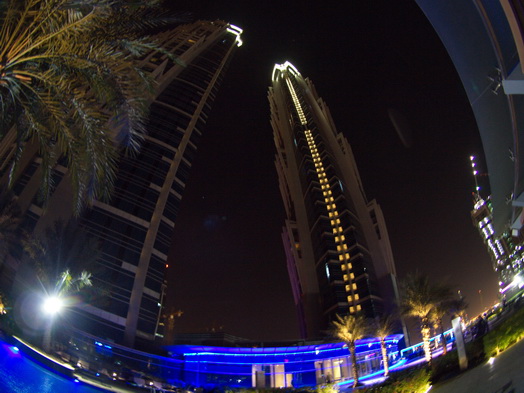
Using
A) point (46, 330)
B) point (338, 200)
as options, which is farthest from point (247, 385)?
point (338, 200)

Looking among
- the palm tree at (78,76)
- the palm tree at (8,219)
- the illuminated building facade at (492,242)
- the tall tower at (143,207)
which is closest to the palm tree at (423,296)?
the tall tower at (143,207)

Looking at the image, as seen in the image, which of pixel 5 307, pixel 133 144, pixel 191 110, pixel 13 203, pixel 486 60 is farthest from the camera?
pixel 191 110

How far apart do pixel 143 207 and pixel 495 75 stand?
42291 mm

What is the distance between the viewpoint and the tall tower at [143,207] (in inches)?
1528

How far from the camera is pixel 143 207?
1874 inches

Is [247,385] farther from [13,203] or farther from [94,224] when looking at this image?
[13,203]

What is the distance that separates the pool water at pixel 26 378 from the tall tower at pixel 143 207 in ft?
44.1

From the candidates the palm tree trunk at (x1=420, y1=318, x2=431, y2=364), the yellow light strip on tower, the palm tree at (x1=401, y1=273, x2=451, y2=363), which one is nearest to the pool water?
the palm tree trunk at (x1=420, y1=318, x2=431, y2=364)

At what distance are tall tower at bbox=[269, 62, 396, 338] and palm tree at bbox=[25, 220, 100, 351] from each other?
49709 mm

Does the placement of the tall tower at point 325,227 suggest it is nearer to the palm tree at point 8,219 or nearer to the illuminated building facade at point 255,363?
the illuminated building facade at point 255,363

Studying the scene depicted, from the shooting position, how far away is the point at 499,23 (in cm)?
1095

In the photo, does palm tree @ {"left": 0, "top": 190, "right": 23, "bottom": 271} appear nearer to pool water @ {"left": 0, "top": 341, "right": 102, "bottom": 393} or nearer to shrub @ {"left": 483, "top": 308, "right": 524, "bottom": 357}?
pool water @ {"left": 0, "top": 341, "right": 102, "bottom": 393}

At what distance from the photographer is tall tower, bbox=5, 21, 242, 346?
127 feet

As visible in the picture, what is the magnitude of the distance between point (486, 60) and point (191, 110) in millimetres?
52685
